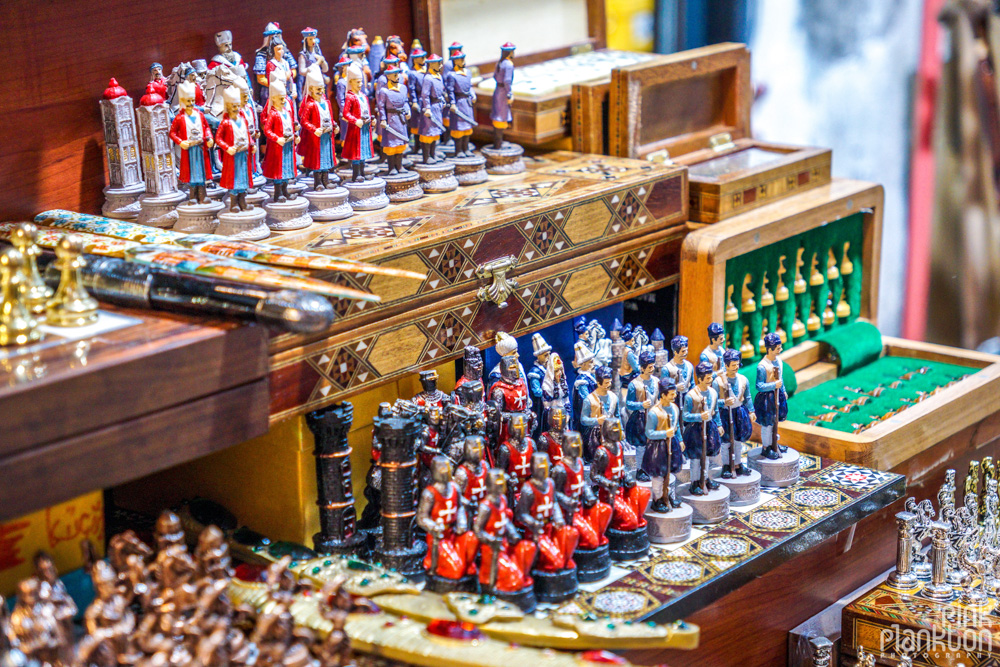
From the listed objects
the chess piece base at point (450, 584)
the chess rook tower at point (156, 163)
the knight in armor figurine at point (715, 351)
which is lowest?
the chess piece base at point (450, 584)

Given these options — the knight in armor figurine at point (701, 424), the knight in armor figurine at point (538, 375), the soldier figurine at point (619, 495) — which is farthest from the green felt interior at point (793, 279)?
the soldier figurine at point (619, 495)

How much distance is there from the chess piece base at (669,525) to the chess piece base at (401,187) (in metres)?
1.08

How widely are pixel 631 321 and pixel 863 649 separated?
1.25m

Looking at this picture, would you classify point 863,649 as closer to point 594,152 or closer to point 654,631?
point 654,631

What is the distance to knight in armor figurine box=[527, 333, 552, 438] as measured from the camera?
2912 millimetres

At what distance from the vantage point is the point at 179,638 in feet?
7.23

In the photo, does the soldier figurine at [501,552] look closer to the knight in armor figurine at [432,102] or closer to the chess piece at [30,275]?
the chess piece at [30,275]

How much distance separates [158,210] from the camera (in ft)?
9.74

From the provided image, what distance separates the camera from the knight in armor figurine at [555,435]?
273 cm

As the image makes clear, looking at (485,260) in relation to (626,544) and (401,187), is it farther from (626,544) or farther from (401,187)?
(626,544)

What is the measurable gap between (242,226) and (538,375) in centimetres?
80

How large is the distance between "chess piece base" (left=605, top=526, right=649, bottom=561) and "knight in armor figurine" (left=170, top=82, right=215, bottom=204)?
1.28 metres

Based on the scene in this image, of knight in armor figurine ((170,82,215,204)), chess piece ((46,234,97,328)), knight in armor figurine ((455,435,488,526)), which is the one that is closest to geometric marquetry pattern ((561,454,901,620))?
knight in armor figurine ((455,435,488,526))

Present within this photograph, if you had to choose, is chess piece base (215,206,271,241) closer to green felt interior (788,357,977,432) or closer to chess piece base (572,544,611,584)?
chess piece base (572,544,611,584)
